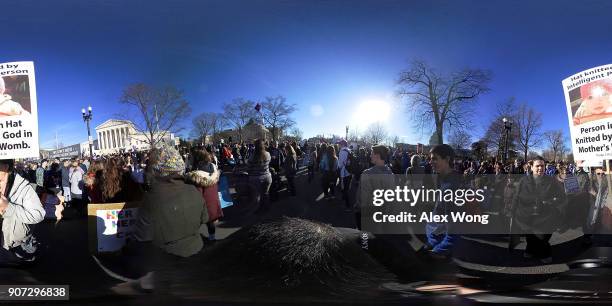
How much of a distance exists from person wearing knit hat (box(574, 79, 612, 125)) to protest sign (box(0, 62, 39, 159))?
3.52 metres

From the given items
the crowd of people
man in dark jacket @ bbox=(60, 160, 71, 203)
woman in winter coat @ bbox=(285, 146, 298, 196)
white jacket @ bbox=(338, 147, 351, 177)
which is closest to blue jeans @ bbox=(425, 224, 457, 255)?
the crowd of people

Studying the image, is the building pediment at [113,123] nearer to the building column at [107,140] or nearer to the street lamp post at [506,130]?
the building column at [107,140]

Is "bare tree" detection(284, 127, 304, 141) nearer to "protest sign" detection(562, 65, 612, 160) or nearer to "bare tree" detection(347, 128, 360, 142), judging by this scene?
"bare tree" detection(347, 128, 360, 142)

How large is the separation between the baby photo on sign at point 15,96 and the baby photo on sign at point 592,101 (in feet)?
11.4

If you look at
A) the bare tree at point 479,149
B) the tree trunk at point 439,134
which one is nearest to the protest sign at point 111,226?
the tree trunk at point 439,134

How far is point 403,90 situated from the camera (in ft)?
6.21

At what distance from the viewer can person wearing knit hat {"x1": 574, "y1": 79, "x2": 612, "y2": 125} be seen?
6.53 feet

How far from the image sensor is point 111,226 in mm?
2014

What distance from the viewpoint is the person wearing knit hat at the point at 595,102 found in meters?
1.99

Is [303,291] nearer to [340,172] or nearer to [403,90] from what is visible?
[340,172]

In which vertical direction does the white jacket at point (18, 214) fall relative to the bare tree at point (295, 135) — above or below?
below

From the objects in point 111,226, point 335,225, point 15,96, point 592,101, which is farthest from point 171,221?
point 592,101

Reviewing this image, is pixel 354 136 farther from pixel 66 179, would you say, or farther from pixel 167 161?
pixel 66 179

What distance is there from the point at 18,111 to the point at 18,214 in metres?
0.70
